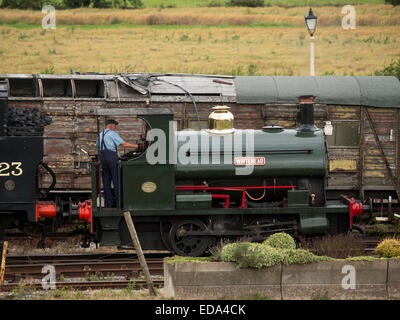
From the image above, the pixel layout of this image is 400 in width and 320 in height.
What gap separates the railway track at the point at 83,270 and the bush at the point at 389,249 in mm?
3611

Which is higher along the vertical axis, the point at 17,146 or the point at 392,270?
the point at 17,146

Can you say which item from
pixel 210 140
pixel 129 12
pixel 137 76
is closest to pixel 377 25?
pixel 129 12

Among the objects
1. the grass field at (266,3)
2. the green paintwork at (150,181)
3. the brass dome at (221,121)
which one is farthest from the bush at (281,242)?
the grass field at (266,3)

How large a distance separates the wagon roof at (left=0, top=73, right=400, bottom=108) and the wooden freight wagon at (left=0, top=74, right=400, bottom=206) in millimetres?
23

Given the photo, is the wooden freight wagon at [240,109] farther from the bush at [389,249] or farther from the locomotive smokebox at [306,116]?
the bush at [389,249]

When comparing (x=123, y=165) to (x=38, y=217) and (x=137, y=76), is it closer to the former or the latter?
(x=38, y=217)

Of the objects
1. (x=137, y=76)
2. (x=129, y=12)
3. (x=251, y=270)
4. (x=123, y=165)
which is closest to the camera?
(x=251, y=270)

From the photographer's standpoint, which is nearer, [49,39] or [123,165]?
[123,165]

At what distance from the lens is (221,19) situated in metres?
33.3

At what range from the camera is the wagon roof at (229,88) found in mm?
14633

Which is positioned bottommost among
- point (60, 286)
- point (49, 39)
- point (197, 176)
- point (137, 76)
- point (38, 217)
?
point (60, 286)

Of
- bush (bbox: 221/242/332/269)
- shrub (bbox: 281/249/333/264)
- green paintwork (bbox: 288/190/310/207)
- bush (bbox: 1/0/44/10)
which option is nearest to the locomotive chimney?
bush (bbox: 221/242/332/269)

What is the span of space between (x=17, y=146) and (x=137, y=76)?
3.99m

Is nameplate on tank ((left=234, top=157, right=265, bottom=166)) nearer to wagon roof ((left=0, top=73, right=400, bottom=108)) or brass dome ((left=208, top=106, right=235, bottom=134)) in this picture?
brass dome ((left=208, top=106, right=235, bottom=134))
